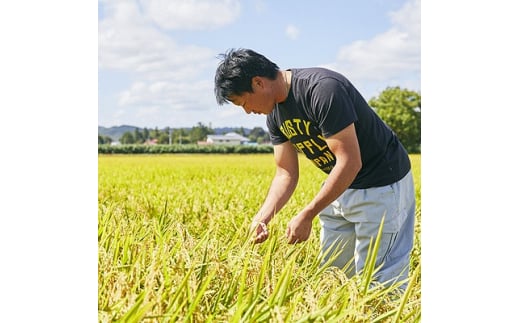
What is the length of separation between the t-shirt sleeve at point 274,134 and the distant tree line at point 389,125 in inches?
1.6

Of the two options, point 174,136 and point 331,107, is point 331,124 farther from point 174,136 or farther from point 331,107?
point 174,136

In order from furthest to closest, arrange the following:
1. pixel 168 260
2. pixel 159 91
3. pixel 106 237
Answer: pixel 159 91 → pixel 106 237 → pixel 168 260

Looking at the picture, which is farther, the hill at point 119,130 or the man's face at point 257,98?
the hill at point 119,130

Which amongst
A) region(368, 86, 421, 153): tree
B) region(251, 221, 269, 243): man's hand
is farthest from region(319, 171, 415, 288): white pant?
region(251, 221, 269, 243): man's hand

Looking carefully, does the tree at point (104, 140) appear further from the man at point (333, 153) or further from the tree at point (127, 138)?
the man at point (333, 153)

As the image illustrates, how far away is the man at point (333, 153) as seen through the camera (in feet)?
6.09

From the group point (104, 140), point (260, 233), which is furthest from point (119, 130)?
point (260, 233)

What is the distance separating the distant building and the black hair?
26cm

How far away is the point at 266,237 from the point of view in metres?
2.12

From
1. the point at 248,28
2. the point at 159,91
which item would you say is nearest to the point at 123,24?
the point at 159,91

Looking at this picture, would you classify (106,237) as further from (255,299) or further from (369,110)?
(369,110)

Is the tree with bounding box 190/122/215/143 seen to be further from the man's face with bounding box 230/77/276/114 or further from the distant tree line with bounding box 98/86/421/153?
the man's face with bounding box 230/77/276/114

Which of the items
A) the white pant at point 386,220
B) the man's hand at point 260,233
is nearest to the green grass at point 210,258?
the man's hand at point 260,233

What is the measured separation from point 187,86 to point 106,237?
0.61m
